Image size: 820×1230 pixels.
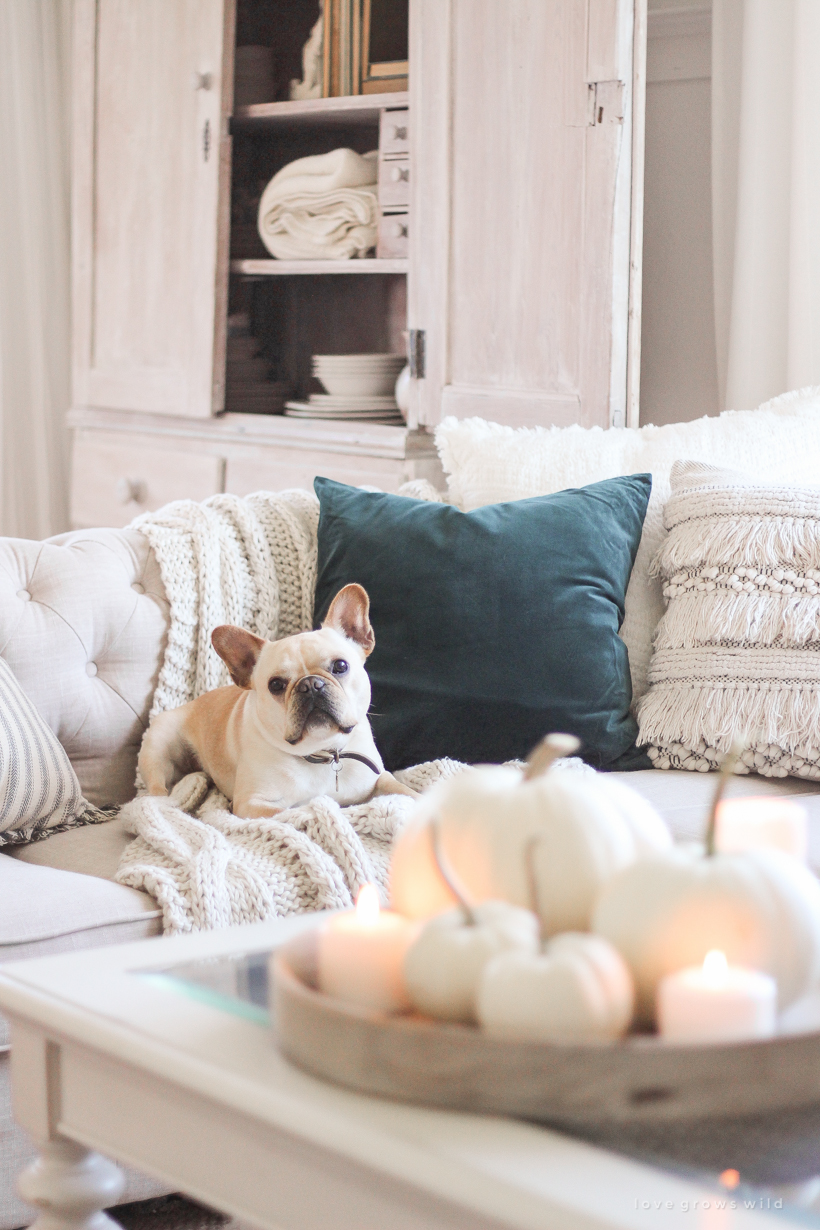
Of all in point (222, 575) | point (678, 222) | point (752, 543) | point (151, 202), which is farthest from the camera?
point (151, 202)

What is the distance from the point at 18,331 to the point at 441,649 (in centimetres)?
241

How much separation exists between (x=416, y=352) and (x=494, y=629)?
1.19 metres

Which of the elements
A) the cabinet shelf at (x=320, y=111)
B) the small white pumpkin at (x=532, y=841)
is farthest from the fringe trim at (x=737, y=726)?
the cabinet shelf at (x=320, y=111)

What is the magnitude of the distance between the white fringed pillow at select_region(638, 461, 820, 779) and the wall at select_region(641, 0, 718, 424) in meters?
1.15

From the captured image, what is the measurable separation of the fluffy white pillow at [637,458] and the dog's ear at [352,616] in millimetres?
369

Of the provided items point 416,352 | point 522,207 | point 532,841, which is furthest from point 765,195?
point 532,841

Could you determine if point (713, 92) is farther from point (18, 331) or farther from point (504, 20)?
point (18, 331)

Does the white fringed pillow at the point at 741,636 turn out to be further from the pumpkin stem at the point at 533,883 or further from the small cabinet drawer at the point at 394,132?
the small cabinet drawer at the point at 394,132

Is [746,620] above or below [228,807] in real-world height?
above

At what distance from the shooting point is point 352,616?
1.65m

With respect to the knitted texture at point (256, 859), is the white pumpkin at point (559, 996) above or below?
above

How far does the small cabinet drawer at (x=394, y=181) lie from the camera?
277 centimetres

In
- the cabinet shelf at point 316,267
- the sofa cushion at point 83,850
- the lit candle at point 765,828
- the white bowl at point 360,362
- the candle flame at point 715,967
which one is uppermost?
the cabinet shelf at point 316,267

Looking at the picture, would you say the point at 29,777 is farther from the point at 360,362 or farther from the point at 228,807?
the point at 360,362
